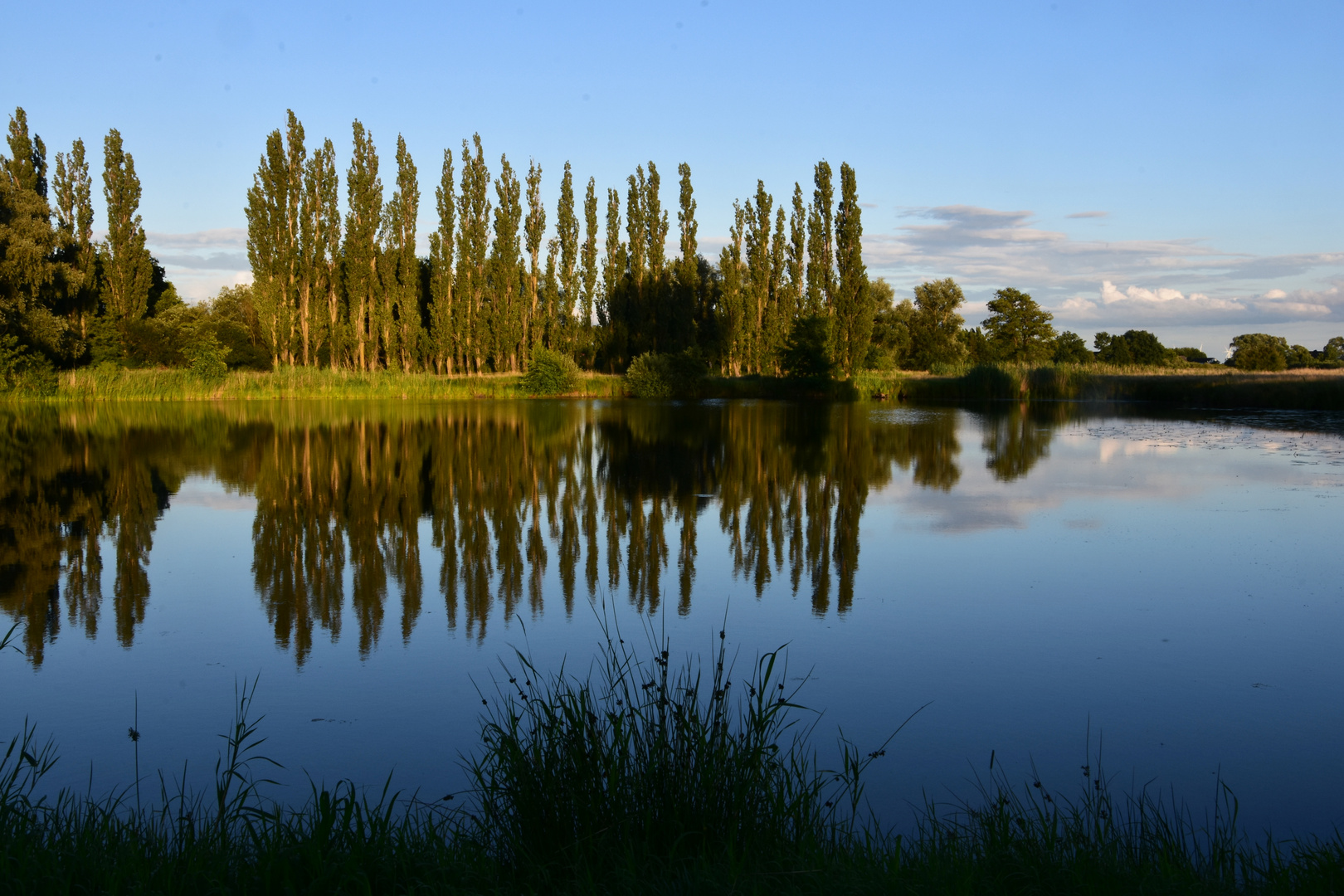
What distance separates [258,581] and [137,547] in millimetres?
2080

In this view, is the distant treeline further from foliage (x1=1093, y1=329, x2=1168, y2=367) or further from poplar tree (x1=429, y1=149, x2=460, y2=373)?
foliage (x1=1093, y1=329, x2=1168, y2=367)

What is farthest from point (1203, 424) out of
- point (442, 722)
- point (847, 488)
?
point (442, 722)

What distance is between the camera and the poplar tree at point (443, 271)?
46.5 m

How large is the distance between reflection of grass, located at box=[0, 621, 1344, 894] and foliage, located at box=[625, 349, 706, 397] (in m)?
39.3

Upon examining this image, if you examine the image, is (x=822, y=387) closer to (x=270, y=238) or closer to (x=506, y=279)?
(x=506, y=279)

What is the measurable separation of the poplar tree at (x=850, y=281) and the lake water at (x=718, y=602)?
2673 cm

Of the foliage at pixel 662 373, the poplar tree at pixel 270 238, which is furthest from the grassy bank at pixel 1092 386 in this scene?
the poplar tree at pixel 270 238

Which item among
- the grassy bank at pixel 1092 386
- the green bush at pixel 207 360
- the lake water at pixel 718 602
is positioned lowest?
the lake water at pixel 718 602

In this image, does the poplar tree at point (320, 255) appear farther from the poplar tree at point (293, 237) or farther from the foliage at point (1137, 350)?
the foliage at point (1137, 350)

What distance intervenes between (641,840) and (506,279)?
150ft

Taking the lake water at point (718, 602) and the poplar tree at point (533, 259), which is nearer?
the lake water at point (718, 602)

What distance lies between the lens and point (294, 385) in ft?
131

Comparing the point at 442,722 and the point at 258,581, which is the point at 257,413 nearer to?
the point at 258,581

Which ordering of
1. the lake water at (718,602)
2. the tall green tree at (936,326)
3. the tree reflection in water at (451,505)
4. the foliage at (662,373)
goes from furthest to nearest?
the tall green tree at (936,326), the foliage at (662,373), the tree reflection in water at (451,505), the lake water at (718,602)
